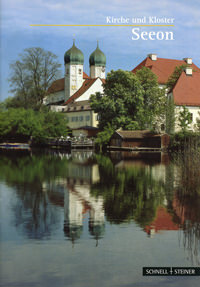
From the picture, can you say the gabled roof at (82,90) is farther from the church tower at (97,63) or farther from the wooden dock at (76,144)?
the wooden dock at (76,144)

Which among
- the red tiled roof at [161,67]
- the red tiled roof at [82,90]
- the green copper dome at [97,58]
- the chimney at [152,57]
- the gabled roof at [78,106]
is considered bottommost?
the gabled roof at [78,106]

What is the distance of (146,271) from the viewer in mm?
7160

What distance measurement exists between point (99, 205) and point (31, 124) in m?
56.2

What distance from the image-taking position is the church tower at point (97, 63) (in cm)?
10112

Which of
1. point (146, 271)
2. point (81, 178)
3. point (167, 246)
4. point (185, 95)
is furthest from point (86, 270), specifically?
point (185, 95)

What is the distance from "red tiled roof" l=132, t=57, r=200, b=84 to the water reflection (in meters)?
62.0

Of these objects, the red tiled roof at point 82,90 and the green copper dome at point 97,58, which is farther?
the green copper dome at point 97,58

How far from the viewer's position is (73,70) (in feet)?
337

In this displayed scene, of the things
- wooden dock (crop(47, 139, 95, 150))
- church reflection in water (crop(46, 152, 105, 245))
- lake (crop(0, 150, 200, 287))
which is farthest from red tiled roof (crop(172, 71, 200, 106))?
lake (crop(0, 150, 200, 287))

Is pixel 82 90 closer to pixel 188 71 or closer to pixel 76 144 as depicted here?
pixel 188 71

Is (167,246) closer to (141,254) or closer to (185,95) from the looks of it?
(141,254)

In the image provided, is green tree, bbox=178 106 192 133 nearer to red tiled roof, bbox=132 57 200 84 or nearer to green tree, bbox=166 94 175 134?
green tree, bbox=166 94 175 134

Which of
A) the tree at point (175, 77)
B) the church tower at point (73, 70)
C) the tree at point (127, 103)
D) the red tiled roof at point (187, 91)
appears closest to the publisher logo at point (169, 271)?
the tree at point (127, 103)

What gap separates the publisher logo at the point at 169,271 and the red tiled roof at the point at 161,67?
76.8 m
